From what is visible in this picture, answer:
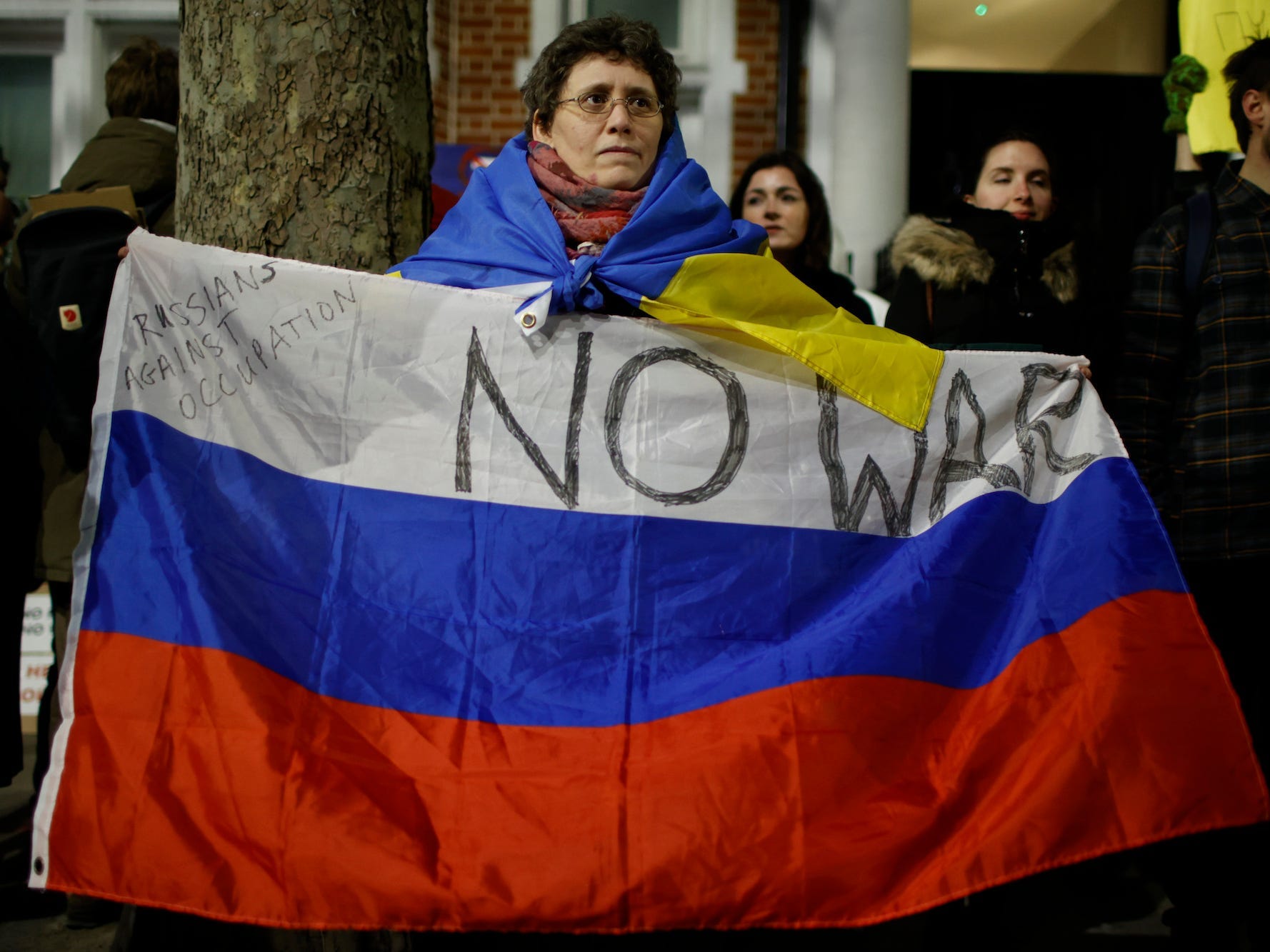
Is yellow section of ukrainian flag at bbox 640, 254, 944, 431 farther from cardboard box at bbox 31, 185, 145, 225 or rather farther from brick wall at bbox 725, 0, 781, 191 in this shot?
brick wall at bbox 725, 0, 781, 191

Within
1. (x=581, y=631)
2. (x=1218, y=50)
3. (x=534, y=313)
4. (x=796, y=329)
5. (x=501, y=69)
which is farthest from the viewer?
(x=501, y=69)

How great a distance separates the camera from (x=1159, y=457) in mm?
Answer: 2799

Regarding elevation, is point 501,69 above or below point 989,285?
above

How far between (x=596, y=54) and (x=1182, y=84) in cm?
200

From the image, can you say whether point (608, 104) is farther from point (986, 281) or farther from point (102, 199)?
point (102, 199)

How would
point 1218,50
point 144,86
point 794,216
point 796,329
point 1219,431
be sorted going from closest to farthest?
point 796,329 → point 1219,431 → point 144,86 → point 1218,50 → point 794,216

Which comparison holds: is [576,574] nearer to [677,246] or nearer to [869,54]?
[677,246]

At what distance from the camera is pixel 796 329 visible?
2346mm

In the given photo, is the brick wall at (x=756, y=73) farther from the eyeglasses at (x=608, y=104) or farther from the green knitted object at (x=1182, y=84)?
the eyeglasses at (x=608, y=104)

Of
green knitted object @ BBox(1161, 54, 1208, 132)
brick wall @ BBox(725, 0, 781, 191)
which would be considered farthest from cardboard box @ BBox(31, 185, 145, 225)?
brick wall @ BBox(725, 0, 781, 191)

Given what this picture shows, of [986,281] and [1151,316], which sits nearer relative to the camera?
[1151,316]

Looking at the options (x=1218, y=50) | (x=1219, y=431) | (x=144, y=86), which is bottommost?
(x=1219, y=431)

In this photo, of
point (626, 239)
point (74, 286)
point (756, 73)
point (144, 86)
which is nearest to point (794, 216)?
point (626, 239)

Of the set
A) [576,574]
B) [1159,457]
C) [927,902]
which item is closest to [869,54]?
[1159,457]
